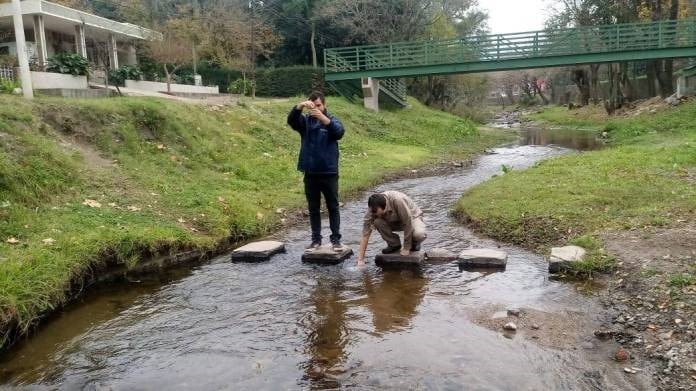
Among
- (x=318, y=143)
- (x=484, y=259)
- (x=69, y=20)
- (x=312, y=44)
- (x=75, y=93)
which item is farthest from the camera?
(x=312, y=44)

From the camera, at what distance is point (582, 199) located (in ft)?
30.5

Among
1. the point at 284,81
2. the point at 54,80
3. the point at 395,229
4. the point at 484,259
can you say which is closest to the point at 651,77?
the point at 284,81

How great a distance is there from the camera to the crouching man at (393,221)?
277 inches

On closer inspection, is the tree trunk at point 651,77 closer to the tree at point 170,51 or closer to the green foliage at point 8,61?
the tree at point 170,51

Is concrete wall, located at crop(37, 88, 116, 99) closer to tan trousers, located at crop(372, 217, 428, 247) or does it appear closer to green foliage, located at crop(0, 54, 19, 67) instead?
green foliage, located at crop(0, 54, 19, 67)

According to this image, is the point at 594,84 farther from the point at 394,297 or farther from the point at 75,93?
the point at 394,297

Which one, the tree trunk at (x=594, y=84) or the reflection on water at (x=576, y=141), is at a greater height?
the tree trunk at (x=594, y=84)

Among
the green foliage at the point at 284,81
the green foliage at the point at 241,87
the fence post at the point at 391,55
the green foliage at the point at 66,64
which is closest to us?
the green foliage at the point at 66,64

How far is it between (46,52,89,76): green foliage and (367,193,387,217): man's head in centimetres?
1842

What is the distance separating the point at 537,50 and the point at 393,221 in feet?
69.6

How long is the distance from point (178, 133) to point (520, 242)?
8.52 m

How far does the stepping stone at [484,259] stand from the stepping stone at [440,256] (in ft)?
0.62

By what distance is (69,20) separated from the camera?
25.9 metres

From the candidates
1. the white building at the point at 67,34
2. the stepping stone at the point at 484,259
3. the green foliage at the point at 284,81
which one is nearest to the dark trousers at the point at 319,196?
the stepping stone at the point at 484,259
